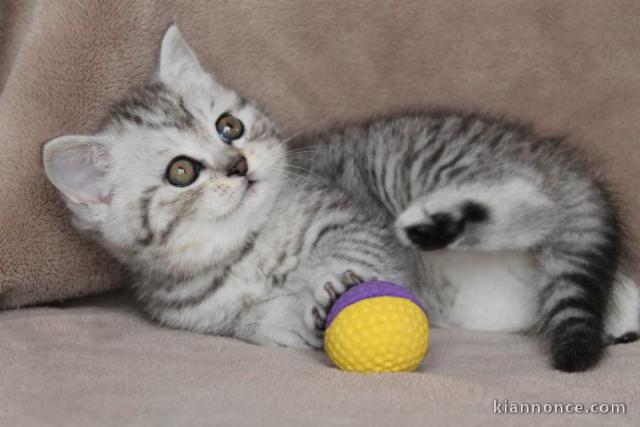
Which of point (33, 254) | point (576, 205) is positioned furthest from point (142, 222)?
point (576, 205)

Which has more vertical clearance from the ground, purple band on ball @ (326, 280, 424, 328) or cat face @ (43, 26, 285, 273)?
cat face @ (43, 26, 285, 273)

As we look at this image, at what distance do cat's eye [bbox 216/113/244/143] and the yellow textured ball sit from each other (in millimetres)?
476

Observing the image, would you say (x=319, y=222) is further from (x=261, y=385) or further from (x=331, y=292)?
(x=261, y=385)

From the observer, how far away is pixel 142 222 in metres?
1.53

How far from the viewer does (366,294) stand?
4.46 ft

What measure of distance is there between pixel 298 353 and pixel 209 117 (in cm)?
53

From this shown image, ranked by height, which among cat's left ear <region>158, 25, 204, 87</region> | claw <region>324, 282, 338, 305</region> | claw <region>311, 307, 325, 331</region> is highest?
cat's left ear <region>158, 25, 204, 87</region>

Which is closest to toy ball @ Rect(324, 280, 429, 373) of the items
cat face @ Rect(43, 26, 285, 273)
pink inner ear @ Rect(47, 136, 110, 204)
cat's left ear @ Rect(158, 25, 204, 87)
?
cat face @ Rect(43, 26, 285, 273)

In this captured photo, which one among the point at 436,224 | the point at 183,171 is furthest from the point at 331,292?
the point at 183,171

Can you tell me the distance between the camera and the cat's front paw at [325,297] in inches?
57.1

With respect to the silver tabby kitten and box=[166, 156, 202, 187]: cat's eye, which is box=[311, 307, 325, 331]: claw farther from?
box=[166, 156, 202, 187]: cat's eye

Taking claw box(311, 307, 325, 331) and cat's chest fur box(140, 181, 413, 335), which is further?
cat's chest fur box(140, 181, 413, 335)

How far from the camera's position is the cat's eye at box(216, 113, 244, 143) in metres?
1.58

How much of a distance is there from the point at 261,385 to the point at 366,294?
0.25 meters
